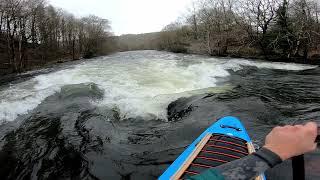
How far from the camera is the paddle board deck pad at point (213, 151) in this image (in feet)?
14.1

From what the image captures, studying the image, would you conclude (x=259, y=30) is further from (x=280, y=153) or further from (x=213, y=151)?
(x=280, y=153)

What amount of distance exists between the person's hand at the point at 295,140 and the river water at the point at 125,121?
399 centimetres

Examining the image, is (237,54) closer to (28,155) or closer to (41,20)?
(41,20)

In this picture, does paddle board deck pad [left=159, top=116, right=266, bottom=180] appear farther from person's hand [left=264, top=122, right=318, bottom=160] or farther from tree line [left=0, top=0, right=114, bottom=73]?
tree line [left=0, top=0, right=114, bottom=73]

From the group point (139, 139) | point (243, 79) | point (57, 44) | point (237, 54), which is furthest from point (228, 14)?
point (139, 139)

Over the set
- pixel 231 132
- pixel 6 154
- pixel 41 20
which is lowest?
pixel 6 154

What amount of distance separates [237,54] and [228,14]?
6450 mm

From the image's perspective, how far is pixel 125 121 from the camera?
852cm

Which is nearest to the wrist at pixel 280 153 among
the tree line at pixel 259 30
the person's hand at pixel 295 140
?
the person's hand at pixel 295 140

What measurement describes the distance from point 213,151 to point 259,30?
2652 cm

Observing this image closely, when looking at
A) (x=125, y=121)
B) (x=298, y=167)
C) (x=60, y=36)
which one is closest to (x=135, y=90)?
(x=125, y=121)

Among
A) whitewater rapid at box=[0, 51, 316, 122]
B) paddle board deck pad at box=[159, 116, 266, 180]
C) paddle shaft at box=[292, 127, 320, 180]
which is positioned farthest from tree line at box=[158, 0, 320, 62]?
paddle shaft at box=[292, 127, 320, 180]

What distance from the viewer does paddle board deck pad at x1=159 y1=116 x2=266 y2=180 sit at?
4301 millimetres

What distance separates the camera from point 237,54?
2922cm
